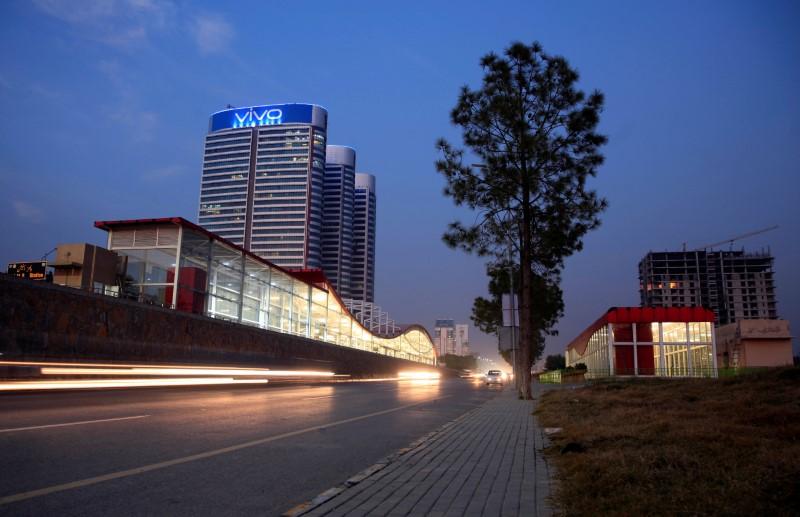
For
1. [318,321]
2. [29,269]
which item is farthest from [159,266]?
[318,321]

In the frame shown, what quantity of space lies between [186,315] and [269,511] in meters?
24.1

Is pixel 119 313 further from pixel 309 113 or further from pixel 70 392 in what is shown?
pixel 309 113

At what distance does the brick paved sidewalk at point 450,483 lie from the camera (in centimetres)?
468

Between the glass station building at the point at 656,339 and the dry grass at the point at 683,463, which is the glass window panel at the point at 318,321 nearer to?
the glass station building at the point at 656,339

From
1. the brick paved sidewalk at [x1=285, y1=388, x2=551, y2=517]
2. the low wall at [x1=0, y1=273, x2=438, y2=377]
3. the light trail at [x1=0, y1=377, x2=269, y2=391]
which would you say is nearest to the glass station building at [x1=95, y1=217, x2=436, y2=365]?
the low wall at [x1=0, y1=273, x2=438, y2=377]

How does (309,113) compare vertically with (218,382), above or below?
above

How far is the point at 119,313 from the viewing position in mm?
21969

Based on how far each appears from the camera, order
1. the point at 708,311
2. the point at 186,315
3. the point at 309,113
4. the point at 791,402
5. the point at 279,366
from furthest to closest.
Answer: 1. the point at 309,113
2. the point at 708,311
3. the point at 279,366
4. the point at 186,315
5. the point at 791,402

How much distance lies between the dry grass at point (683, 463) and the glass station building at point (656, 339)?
4172cm

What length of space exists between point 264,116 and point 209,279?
533ft

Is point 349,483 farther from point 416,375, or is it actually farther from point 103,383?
point 416,375

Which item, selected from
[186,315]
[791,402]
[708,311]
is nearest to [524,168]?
[791,402]

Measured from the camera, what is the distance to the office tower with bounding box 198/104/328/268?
181250 millimetres

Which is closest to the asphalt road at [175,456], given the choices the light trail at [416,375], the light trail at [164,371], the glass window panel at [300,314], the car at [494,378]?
the light trail at [164,371]
